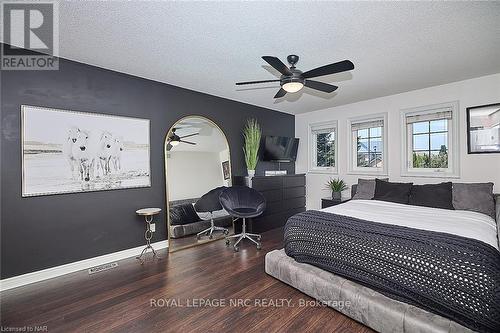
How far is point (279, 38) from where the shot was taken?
2391 mm

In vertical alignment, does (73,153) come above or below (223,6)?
below

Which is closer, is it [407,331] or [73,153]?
[407,331]

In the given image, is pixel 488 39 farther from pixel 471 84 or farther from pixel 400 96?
pixel 400 96

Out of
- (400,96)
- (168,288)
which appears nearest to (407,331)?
(168,288)

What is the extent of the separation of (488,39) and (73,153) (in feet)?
16.3

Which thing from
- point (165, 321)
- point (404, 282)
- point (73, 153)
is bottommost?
point (165, 321)

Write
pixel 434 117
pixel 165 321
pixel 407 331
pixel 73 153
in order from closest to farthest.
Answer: pixel 407 331 < pixel 165 321 < pixel 73 153 < pixel 434 117

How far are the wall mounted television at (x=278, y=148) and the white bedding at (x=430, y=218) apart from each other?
2.19m

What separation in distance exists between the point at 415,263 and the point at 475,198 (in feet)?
7.62

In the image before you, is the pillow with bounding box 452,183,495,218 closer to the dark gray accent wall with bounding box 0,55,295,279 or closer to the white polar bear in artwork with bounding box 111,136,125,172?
the dark gray accent wall with bounding box 0,55,295,279

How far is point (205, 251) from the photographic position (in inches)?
143

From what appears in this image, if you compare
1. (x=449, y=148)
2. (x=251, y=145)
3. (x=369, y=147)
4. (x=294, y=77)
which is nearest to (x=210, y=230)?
(x=251, y=145)

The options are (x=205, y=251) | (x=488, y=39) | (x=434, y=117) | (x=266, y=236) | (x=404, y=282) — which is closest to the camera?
(x=404, y=282)

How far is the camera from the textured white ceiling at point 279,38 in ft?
6.42
